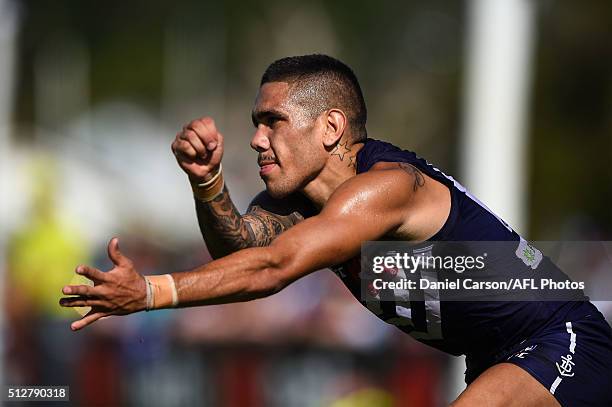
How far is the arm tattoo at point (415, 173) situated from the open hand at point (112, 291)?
4.50ft

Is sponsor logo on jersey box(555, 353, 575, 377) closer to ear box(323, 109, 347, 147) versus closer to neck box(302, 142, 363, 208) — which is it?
neck box(302, 142, 363, 208)

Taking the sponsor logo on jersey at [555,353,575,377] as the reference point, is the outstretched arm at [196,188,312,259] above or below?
above

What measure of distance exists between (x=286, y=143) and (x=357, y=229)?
35.4 inches

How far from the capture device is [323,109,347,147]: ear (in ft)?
17.6

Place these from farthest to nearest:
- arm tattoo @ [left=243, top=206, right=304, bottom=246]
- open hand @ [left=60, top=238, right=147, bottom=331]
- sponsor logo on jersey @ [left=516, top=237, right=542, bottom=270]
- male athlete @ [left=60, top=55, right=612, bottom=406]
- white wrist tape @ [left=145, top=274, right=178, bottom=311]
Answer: arm tattoo @ [left=243, top=206, right=304, bottom=246], sponsor logo on jersey @ [left=516, top=237, right=542, bottom=270], male athlete @ [left=60, top=55, right=612, bottom=406], white wrist tape @ [left=145, top=274, right=178, bottom=311], open hand @ [left=60, top=238, right=147, bottom=331]

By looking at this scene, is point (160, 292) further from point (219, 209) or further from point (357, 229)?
point (219, 209)

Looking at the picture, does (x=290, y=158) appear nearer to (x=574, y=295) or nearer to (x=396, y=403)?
(x=574, y=295)

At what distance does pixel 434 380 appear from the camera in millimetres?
9273

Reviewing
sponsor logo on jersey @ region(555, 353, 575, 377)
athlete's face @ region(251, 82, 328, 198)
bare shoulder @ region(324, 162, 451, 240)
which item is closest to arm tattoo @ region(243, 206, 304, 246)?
athlete's face @ region(251, 82, 328, 198)

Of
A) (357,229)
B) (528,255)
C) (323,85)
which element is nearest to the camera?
(357,229)

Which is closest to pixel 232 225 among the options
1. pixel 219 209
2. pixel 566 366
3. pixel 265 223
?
pixel 219 209

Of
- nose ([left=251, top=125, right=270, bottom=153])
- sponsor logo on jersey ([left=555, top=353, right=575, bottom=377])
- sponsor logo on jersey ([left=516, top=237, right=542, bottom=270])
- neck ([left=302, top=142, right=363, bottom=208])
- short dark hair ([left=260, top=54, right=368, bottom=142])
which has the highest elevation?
short dark hair ([left=260, top=54, right=368, bottom=142])

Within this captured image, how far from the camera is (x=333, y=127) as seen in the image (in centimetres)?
539

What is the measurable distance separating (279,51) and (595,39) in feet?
27.1
